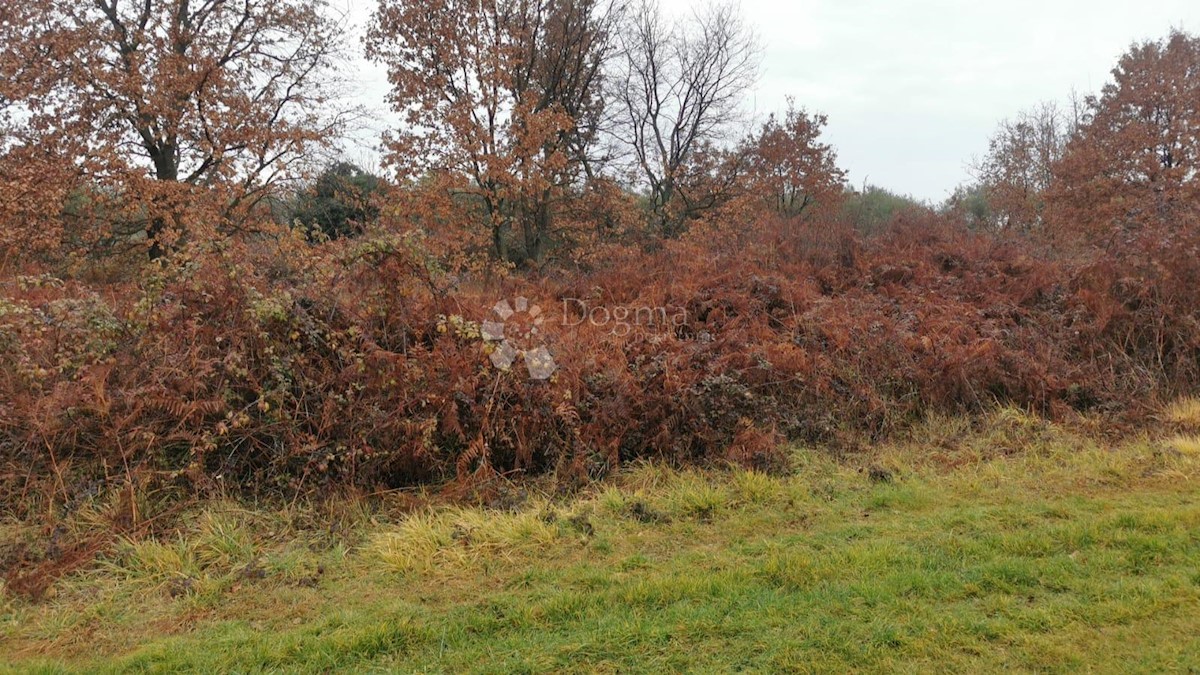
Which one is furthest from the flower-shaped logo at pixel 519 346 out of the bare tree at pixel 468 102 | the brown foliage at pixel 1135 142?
the brown foliage at pixel 1135 142

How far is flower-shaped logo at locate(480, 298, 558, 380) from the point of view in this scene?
611 centimetres

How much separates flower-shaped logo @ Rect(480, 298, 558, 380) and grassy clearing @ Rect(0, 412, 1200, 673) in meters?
1.47

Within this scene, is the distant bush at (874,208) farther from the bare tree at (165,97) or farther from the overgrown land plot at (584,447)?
the bare tree at (165,97)

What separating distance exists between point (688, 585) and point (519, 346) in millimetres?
3200

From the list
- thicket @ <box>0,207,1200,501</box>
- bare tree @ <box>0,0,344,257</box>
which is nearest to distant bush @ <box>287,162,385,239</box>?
bare tree @ <box>0,0,344,257</box>

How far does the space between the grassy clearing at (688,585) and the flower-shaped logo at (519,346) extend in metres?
1.47

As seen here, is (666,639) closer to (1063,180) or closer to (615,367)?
(615,367)

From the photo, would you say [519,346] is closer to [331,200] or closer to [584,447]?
[584,447]

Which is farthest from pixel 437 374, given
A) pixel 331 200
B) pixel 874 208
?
pixel 874 208

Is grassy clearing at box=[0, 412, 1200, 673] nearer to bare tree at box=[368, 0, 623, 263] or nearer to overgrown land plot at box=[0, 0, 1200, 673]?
overgrown land plot at box=[0, 0, 1200, 673]

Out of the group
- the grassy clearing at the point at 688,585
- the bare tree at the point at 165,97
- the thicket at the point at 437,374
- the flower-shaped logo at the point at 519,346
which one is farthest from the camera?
the bare tree at the point at 165,97

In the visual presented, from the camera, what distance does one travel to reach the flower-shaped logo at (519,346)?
20.1ft

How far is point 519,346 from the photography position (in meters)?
6.29

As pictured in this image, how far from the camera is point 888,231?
45.4 feet
